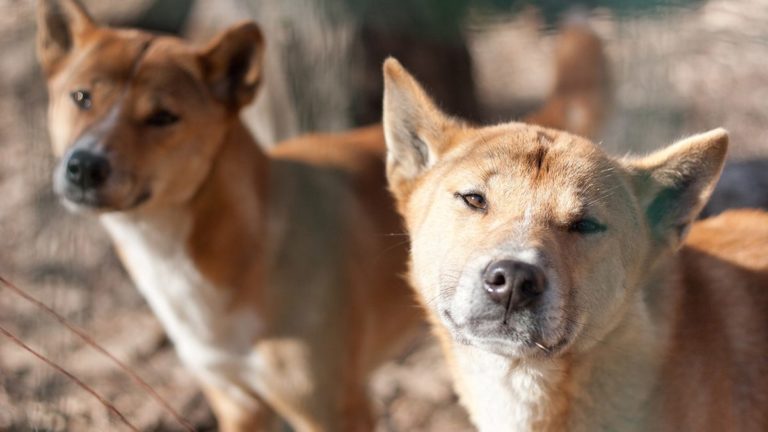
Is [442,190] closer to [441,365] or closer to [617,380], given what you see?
[617,380]

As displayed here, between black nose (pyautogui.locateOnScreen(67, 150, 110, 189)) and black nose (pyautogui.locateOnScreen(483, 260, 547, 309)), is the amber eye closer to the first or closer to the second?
black nose (pyautogui.locateOnScreen(483, 260, 547, 309))

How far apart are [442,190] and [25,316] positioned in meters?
3.74

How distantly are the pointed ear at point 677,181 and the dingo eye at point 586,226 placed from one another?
0.30m

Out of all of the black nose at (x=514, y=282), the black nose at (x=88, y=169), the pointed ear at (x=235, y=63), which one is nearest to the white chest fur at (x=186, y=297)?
the black nose at (x=88, y=169)

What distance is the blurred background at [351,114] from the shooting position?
196 inches

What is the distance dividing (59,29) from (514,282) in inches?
109

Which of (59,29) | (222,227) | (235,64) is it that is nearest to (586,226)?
(222,227)

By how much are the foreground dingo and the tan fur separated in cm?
113

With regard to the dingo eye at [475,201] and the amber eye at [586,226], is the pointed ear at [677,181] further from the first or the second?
the dingo eye at [475,201]

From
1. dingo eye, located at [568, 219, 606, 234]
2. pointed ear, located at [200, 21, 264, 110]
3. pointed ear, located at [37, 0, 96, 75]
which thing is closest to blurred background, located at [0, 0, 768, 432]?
pointed ear, located at [200, 21, 264, 110]

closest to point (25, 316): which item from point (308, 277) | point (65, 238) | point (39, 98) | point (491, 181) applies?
point (65, 238)

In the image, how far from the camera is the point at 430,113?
3252 mm

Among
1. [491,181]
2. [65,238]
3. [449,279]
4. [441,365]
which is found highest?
[491,181]

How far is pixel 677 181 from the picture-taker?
293 cm
